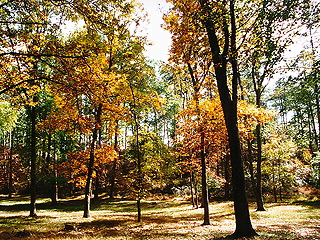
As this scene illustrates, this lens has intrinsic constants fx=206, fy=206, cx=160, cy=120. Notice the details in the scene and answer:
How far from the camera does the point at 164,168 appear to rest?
2264 cm

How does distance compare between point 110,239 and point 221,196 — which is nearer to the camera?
point 110,239

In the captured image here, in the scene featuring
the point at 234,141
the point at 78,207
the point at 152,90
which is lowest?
the point at 78,207

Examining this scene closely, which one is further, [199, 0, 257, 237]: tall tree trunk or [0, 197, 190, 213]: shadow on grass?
[0, 197, 190, 213]: shadow on grass

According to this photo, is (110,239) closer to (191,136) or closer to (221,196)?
(191,136)

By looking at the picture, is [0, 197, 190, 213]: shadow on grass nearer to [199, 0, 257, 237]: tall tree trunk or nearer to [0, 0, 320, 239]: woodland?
[0, 0, 320, 239]: woodland

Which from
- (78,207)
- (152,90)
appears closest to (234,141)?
(152,90)

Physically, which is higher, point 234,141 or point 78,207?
point 234,141

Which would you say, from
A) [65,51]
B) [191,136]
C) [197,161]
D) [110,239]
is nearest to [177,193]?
[197,161]

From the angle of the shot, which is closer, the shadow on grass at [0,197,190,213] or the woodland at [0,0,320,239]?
the woodland at [0,0,320,239]

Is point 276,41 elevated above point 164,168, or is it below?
above

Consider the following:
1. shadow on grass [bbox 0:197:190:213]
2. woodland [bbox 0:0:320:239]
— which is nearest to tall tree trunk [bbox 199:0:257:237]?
woodland [bbox 0:0:320:239]

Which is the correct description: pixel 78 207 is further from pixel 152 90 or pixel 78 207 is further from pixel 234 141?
pixel 234 141

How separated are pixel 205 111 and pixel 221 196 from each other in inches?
799

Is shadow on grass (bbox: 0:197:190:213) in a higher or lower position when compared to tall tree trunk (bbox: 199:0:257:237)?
lower
